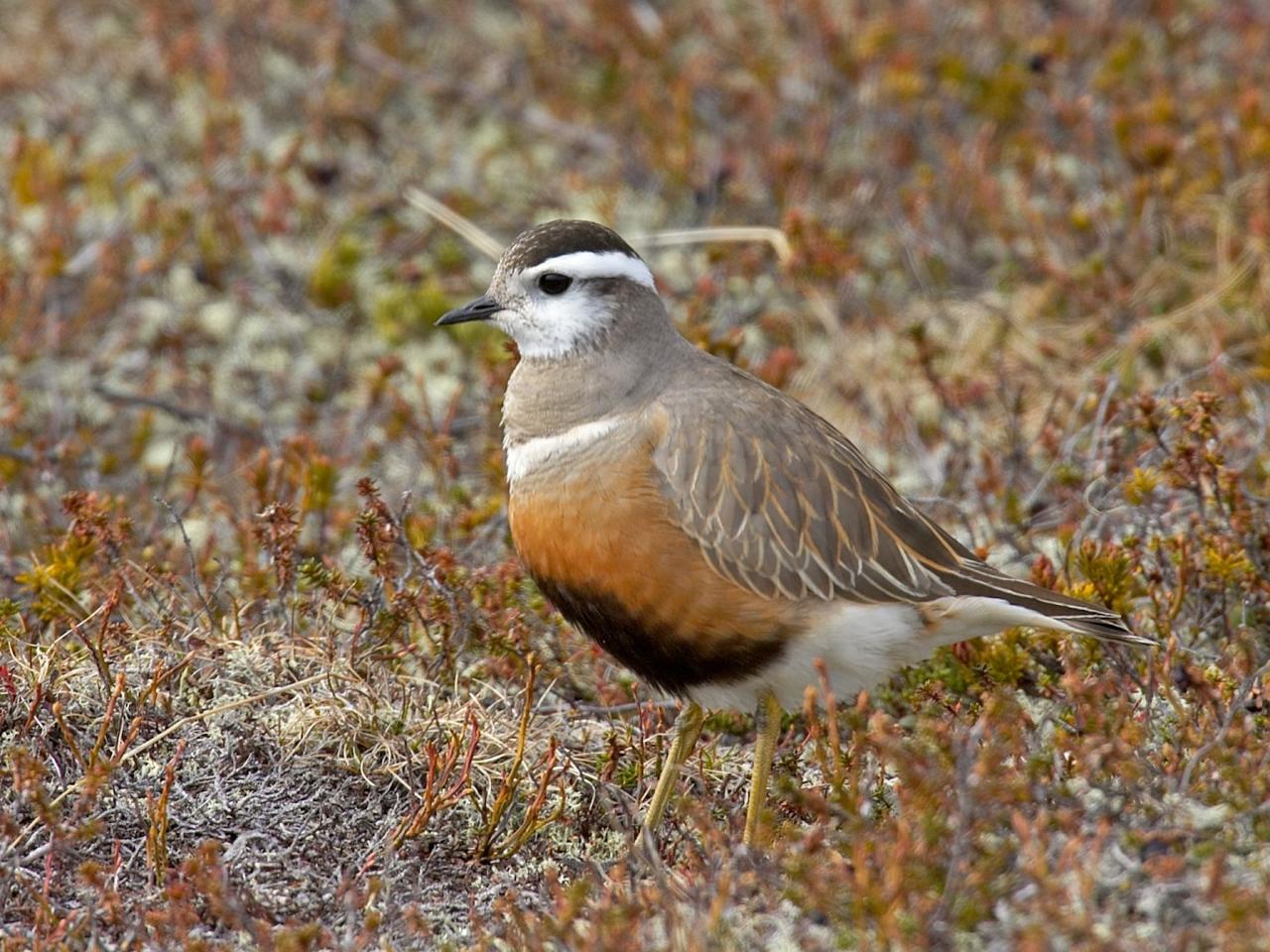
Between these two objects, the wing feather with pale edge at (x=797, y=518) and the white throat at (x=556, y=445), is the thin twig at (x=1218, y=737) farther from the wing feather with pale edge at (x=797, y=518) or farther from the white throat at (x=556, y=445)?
the white throat at (x=556, y=445)

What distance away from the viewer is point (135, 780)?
15.1 feet

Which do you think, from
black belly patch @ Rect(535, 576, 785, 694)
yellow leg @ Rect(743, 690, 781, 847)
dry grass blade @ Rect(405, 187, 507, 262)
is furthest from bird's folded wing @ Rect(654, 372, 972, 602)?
dry grass blade @ Rect(405, 187, 507, 262)

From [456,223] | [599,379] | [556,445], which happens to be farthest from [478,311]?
[456,223]

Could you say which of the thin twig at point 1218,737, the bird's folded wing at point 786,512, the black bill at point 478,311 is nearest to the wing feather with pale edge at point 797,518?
the bird's folded wing at point 786,512

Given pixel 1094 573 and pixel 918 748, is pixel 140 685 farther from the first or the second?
pixel 1094 573

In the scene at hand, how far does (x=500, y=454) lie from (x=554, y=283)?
4.02 ft

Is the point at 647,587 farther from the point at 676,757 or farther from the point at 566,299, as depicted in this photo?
the point at 566,299

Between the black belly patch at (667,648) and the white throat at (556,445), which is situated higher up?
the white throat at (556,445)

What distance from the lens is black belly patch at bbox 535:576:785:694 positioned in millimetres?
4516

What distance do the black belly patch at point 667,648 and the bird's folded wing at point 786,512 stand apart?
0.17m

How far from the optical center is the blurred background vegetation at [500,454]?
12.4ft

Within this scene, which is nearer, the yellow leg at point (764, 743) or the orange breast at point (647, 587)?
the orange breast at point (647, 587)

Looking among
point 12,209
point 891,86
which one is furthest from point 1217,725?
point 12,209

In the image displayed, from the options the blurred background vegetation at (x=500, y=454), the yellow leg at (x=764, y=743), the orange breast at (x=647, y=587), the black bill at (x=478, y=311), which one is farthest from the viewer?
the black bill at (x=478, y=311)
